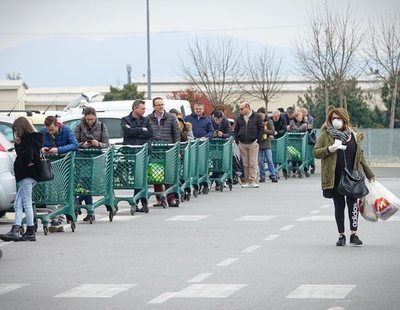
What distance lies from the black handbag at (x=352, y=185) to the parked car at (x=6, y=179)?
534 centimetres

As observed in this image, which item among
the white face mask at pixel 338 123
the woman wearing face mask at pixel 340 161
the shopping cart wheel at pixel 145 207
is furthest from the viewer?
the shopping cart wheel at pixel 145 207

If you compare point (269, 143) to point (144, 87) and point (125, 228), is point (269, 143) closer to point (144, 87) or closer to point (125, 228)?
point (125, 228)

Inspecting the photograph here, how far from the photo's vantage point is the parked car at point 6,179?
19750mm

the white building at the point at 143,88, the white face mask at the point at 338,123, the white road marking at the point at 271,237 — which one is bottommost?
the white building at the point at 143,88

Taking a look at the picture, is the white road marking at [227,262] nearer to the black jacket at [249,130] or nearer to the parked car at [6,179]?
the parked car at [6,179]

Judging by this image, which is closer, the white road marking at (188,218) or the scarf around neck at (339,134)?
the scarf around neck at (339,134)

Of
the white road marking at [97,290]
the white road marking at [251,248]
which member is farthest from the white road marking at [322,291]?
the white road marking at [251,248]

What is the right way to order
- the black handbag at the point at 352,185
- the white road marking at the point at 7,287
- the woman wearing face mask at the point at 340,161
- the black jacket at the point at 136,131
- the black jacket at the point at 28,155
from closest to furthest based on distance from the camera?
the white road marking at the point at 7,287
the black handbag at the point at 352,185
the woman wearing face mask at the point at 340,161
the black jacket at the point at 28,155
the black jacket at the point at 136,131

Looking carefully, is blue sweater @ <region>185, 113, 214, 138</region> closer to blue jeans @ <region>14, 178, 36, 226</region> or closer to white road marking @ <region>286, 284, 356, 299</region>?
blue jeans @ <region>14, 178, 36, 226</region>

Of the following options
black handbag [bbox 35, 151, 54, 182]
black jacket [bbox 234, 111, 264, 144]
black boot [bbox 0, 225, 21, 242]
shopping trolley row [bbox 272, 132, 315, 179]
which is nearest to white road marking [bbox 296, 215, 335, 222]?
black handbag [bbox 35, 151, 54, 182]

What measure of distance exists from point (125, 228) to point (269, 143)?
15.3m

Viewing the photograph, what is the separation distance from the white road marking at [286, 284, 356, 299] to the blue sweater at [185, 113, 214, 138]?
17.2 m

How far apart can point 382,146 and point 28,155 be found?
35981 millimetres

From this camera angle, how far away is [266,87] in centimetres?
7381
